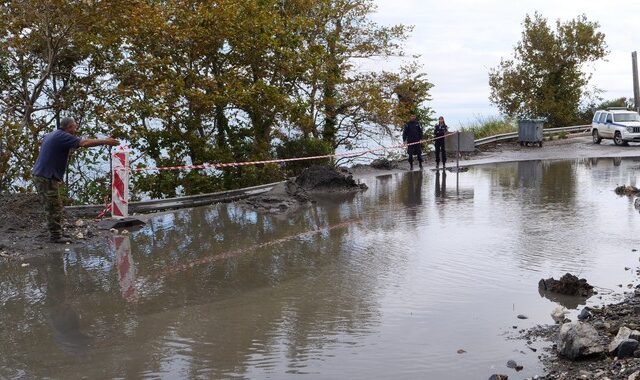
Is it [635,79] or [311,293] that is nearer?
[311,293]

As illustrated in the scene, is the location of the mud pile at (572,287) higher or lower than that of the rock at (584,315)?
higher

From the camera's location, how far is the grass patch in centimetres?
4003

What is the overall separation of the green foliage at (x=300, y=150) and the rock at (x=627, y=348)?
16.8 metres

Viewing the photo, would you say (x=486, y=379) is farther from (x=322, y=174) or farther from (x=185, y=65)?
(x=185, y=65)

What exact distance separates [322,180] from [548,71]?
96.4 feet

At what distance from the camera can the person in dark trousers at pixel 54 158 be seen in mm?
11125

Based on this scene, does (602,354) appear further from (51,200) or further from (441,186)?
(441,186)

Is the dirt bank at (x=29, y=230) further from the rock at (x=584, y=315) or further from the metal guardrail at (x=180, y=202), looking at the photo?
the rock at (x=584, y=315)

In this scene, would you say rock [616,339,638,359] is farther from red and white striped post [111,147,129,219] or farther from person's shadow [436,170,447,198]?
person's shadow [436,170,447,198]

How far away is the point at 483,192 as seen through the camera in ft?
61.1

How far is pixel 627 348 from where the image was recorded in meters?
5.89

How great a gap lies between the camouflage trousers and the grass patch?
100 feet

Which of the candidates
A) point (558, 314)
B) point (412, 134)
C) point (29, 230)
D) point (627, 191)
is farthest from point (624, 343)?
point (412, 134)

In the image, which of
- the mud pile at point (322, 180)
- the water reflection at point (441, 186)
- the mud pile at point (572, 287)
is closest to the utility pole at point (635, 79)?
the water reflection at point (441, 186)
